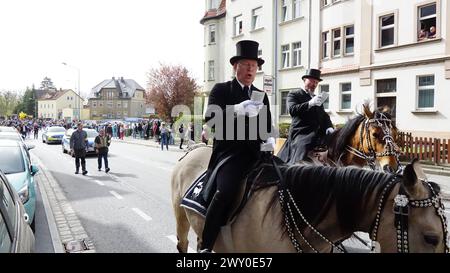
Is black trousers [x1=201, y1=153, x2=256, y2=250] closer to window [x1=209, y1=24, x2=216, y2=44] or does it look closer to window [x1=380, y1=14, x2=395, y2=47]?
window [x1=380, y1=14, x2=395, y2=47]

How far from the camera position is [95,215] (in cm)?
836

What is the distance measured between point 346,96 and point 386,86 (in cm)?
339

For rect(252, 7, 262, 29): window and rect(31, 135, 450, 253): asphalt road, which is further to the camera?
rect(252, 7, 262, 29): window

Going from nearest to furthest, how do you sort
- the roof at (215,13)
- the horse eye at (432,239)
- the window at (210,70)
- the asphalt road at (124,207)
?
1. the horse eye at (432,239)
2. the asphalt road at (124,207)
3. the roof at (215,13)
4. the window at (210,70)

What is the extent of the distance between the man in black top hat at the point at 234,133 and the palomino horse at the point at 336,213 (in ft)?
0.53

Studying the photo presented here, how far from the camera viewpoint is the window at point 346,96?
24891mm

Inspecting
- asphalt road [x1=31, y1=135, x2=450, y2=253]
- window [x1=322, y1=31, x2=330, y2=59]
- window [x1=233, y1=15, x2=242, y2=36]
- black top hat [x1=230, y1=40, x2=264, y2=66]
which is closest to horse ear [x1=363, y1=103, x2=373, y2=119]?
asphalt road [x1=31, y1=135, x2=450, y2=253]

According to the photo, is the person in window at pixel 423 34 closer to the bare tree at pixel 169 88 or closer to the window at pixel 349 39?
the window at pixel 349 39

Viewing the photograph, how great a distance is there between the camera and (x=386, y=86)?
22219mm

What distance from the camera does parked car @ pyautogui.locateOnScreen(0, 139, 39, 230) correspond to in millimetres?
6801

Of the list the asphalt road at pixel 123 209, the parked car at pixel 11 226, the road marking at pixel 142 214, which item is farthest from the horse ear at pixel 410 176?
the road marking at pixel 142 214

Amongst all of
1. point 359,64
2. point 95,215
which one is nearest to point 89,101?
point 359,64

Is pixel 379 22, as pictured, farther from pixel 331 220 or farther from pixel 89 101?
pixel 89 101

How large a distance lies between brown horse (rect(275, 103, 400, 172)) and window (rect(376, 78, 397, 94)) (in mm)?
17028
